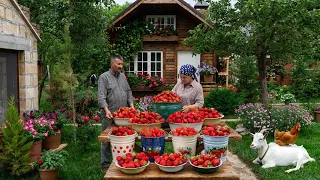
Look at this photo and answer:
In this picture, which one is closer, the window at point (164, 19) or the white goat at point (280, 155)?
the white goat at point (280, 155)

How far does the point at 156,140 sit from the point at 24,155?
90.9 inches

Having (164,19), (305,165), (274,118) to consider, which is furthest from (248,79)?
(305,165)

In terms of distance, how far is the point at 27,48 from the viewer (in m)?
6.20

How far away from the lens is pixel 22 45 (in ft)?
19.6

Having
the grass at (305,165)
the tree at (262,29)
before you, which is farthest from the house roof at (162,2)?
the grass at (305,165)

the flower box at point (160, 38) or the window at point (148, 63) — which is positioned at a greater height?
the flower box at point (160, 38)

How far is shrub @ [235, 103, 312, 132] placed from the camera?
7.82 metres

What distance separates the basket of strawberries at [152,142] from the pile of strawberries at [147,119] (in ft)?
0.90

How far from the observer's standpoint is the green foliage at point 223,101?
11.3m

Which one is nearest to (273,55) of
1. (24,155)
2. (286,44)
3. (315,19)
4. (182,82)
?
(286,44)

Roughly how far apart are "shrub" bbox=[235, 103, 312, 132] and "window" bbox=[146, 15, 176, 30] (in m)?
7.33

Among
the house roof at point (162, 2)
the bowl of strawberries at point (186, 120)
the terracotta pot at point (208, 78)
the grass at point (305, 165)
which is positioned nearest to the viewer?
the bowl of strawberries at point (186, 120)

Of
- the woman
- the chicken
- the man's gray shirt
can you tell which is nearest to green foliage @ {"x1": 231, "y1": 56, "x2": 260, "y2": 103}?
the chicken

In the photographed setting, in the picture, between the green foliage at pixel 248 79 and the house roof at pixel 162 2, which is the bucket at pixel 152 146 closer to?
the green foliage at pixel 248 79
